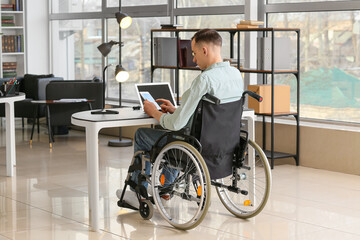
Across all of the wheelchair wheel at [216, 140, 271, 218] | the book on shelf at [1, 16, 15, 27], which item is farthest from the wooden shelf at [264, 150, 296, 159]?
the book on shelf at [1, 16, 15, 27]

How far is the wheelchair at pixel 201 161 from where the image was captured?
13.7 feet

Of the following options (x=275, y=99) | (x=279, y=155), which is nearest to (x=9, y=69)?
(x=275, y=99)

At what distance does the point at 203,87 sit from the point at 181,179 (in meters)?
0.65

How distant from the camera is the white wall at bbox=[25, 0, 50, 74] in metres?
10.8

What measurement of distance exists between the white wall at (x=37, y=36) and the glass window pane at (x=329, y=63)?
5.04m

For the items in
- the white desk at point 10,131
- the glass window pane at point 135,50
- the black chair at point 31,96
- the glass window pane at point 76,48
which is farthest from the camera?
the glass window pane at point 76,48

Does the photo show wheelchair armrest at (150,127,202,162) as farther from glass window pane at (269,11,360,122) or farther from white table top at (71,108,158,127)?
glass window pane at (269,11,360,122)

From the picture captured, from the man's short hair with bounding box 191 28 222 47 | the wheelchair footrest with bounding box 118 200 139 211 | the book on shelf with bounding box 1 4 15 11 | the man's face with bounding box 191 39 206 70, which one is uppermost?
the book on shelf with bounding box 1 4 15 11

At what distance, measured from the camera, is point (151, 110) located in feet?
14.9

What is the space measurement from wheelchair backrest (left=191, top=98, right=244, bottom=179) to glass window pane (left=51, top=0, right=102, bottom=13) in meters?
6.11

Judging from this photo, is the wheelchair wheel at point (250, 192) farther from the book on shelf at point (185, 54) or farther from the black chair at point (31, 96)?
the black chair at point (31, 96)

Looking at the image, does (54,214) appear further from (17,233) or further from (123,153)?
(123,153)

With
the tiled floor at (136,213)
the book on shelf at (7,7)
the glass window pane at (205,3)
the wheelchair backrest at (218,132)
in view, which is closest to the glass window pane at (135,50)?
the glass window pane at (205,3)

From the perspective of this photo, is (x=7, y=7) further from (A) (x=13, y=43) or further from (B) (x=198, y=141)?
(B) (x=198, y=141)
